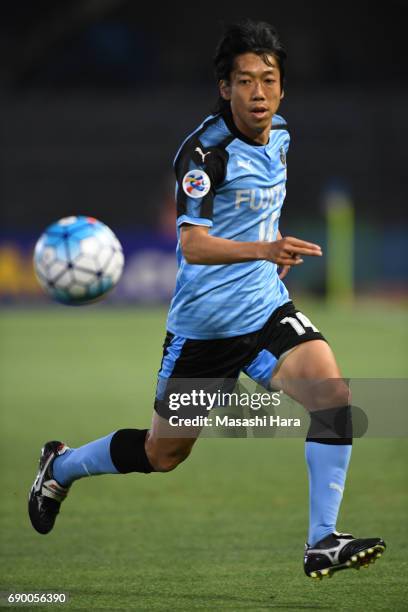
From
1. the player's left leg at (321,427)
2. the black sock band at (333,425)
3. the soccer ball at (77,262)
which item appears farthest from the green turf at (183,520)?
the soccer ball at (77,262)

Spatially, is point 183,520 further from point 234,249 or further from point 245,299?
point 234,249

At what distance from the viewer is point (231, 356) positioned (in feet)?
16.3

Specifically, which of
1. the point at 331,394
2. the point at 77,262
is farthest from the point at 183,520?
the point at 331,394

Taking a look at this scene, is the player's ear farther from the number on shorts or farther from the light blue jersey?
the number on shorts

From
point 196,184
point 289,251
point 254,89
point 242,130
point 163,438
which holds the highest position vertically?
point 254,89

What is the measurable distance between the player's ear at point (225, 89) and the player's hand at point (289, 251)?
79cm

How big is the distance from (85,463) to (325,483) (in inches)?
47.5

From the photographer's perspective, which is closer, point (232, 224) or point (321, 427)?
point (321, 427)

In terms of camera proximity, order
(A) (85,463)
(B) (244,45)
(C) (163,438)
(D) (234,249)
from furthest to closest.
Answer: (A) (85,463) < (C) (163,438) < (B) (244,45) < (D) (234,249)

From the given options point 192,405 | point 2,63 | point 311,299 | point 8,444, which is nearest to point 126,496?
point 8,444

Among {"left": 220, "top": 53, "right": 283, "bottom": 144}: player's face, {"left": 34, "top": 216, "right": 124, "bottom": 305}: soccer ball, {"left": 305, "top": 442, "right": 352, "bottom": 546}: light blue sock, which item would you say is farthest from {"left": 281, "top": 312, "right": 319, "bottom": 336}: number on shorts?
{"left": 34, "top": 216, "right": 124, "bottom": 305}: soccer ball

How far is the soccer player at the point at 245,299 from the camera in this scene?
4652 mm

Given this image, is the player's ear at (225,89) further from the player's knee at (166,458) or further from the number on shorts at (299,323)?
the player's knee at (166,458)

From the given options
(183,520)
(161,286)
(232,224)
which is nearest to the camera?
(232,224)
